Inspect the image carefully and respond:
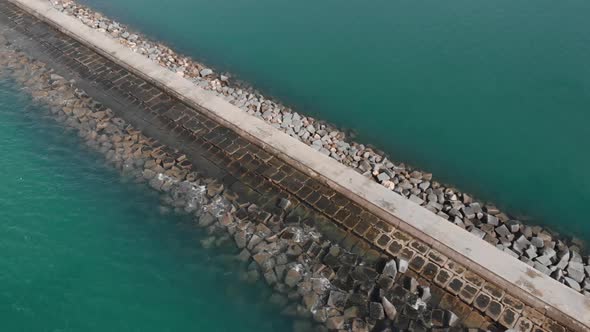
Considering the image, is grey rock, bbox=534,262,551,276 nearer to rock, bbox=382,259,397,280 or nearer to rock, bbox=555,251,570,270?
rock, bbox=555,251,570,270

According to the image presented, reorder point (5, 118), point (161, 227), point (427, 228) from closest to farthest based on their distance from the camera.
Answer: point (427, 228) → point (161, 227) → point (5, 118)

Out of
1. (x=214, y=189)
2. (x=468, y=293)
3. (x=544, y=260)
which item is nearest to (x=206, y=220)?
(x=214, y=189)

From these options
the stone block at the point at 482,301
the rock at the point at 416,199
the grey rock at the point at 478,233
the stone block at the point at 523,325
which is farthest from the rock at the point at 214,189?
the stone block at the point at 523,325

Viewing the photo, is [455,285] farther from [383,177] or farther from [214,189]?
[214,189]

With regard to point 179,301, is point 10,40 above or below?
above

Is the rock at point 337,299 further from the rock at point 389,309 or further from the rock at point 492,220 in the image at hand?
the rock at point 492,220

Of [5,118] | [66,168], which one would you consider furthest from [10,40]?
[66,168]

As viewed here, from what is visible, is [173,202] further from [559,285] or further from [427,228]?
[559,285]
